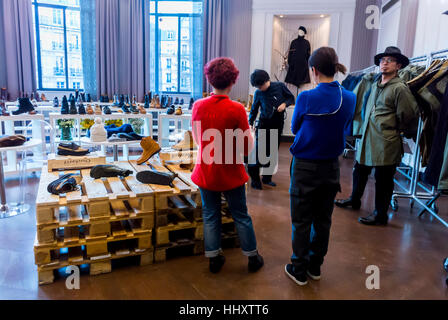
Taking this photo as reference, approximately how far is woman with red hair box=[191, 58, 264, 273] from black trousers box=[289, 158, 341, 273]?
0.34 m

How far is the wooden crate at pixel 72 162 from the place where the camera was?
279cm

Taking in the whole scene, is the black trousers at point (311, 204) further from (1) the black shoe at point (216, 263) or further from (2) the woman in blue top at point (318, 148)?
(1) the black shoe at point (216, 263)

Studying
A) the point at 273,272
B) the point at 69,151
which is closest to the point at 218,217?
the point at 273,272

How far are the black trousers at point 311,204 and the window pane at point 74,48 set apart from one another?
7029mm

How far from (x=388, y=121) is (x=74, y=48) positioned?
23.0ft

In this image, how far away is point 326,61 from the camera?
189cm

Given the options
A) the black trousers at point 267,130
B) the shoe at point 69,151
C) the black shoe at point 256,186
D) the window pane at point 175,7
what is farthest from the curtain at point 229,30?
the shoe at point 69,151

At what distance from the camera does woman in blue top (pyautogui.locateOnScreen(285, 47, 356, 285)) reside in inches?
74.8

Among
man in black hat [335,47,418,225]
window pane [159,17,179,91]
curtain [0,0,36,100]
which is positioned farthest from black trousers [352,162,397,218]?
curtain [0,0,36,100]

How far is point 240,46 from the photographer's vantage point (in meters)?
7.70

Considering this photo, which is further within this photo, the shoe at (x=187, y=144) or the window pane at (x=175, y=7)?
the window pane at (x=175, y=7)
